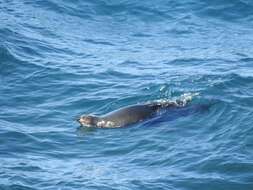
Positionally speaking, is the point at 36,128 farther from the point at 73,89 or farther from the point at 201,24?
the point at 201,24

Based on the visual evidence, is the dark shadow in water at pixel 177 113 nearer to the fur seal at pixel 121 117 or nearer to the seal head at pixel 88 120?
the fur seal at pixel 121 117

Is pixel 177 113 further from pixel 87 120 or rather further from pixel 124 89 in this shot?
pixel 124 89

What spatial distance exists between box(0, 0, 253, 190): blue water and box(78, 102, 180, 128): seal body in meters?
0.17

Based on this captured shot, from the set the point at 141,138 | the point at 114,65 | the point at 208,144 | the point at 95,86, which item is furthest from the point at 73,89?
the point at 208,144

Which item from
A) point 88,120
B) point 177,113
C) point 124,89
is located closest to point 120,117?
point 88,120

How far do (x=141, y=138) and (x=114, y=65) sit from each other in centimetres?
608

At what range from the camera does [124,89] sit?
59.1ft

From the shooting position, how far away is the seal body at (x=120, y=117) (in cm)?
1526

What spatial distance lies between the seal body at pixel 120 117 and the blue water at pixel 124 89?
6.5 inches

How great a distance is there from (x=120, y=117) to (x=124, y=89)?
9.06 feet

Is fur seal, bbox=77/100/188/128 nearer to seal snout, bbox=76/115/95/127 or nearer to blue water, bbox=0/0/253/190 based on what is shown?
seal snout, bbox=76/115/95/127

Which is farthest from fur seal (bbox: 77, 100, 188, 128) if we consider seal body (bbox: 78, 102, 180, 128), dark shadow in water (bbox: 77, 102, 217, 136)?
dark shadow in water (bbox: 77, 102, 217, 136)

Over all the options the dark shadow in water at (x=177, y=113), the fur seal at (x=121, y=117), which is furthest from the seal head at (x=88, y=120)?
the dark shadow in water at (x=177, y=113)

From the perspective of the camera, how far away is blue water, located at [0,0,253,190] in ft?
41.7
